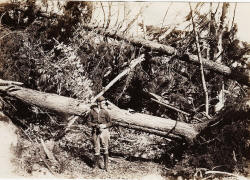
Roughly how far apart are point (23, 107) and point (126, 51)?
187cm

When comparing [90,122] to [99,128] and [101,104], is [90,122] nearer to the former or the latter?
[99,128]

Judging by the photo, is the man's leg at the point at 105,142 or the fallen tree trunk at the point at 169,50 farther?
the fallen tree trunk at the point at 169,50

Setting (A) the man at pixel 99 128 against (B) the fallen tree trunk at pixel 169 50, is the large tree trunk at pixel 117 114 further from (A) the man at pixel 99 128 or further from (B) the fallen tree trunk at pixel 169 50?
(B) the fallen tree trunk at pixel 169 50

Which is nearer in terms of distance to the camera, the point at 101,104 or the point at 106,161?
the point at 106,161

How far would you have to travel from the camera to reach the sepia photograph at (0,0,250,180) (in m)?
6.24

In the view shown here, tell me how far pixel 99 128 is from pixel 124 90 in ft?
2.50

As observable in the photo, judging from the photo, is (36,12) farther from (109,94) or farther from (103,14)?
(109,94)

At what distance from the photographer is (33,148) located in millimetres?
6293

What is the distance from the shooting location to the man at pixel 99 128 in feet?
20.4

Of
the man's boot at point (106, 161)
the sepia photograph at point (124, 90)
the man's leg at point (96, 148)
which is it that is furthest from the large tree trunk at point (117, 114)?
the man's boot at point (106, 161)

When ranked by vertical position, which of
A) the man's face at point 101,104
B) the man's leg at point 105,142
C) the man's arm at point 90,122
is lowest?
the man's leg at point 105,142

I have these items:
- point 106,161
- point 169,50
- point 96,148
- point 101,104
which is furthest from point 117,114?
point 169,50

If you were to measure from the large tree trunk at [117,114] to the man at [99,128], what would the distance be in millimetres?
123

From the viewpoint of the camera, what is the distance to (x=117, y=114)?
6332 millimetres
